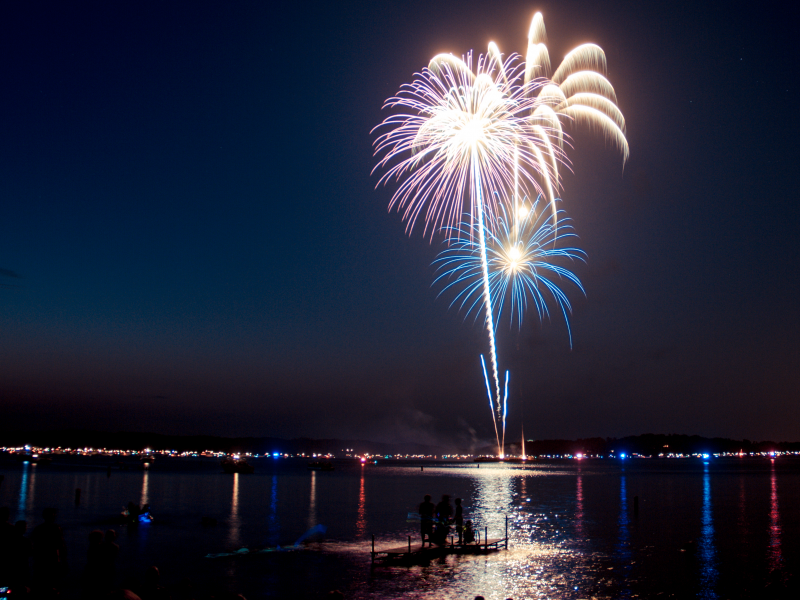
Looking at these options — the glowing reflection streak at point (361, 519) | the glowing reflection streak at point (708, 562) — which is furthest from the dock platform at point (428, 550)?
the glowing reflection streak at point (361, 519)

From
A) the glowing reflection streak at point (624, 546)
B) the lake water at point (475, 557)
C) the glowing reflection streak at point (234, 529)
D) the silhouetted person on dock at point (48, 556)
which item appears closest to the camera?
the silhouetted person on dock at point (48, 556)

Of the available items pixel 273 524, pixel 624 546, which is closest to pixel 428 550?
pixel 624 546

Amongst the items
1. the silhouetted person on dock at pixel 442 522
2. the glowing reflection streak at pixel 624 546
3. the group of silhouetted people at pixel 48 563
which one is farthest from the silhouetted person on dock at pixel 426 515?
the group of silhouetted people at pixel 48 563

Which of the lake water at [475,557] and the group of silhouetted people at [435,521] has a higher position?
the group of silhouetted people at [435,521]

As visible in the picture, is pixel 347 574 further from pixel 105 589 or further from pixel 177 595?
pixel 105 589

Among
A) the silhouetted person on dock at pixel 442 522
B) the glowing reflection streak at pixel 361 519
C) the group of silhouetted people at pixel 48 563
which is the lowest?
the glowing reflection streak at pixel 361 519

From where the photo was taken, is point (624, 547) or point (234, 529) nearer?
point (624, 547)

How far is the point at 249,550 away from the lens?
27.3 m

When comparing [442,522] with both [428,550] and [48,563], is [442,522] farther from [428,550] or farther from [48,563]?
[48,563]

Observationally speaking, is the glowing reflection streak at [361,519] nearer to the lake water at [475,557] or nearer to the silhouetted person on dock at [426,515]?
the lake water at [475,557]

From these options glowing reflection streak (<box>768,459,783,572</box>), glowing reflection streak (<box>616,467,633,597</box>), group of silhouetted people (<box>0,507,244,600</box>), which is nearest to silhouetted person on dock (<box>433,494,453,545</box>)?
glowing reflection streak (<box>616,467,633,597</box>)

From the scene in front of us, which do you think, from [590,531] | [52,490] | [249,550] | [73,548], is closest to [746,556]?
[590,531]

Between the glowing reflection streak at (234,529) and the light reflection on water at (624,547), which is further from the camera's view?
the glowing reflection streak at (234,529)

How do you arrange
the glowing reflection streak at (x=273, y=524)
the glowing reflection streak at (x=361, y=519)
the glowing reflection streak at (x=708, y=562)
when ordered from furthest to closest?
the glowing reflection streak at (x=361, y=519)
the glowing reflection streak at (x=273, y=524)
the glowing reflection streak at (x=708, y=562)
